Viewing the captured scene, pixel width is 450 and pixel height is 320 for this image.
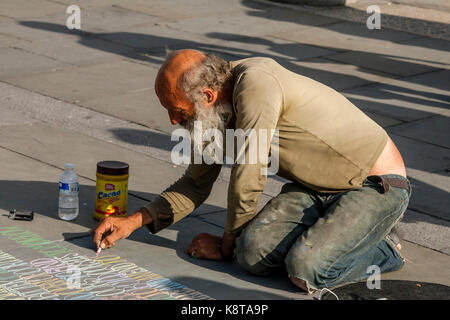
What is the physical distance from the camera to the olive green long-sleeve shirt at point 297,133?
14.5 ft

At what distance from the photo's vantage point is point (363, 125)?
15.7 ft

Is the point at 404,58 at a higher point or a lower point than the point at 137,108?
higher

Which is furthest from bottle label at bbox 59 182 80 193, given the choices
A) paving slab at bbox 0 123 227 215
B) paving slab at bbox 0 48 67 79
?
paving slab at bbox 0 48 67 79

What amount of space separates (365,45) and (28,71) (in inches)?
173

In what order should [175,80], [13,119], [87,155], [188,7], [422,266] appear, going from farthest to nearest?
[188,7]
[13,119]
[87,155]
[422,266]
[175,80]

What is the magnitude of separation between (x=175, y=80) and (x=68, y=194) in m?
1.22

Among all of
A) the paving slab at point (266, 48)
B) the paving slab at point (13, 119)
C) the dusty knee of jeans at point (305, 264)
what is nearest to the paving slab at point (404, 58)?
the paving slab at point (266, 48)

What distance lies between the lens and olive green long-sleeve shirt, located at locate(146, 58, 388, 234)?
4.41 meters

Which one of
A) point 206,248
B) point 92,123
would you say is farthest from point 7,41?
point 206,248

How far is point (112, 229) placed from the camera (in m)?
4.84

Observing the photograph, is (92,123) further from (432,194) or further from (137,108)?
(432,194)
